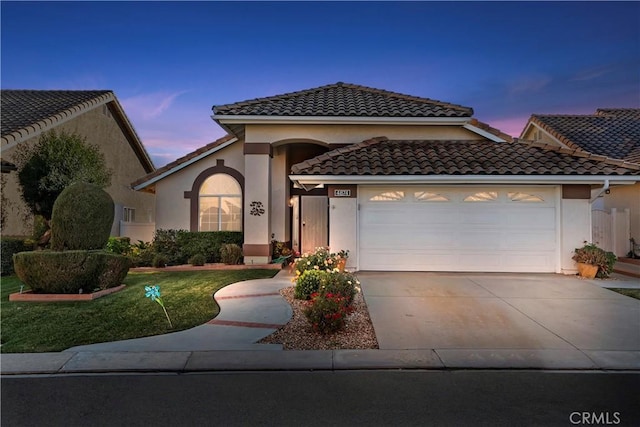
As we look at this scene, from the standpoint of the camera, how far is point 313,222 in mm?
15211

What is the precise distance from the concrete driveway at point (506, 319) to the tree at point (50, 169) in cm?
1177

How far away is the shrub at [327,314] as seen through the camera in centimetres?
606

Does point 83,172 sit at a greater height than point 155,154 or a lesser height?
lesser

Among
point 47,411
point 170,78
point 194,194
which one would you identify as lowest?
point 47,411

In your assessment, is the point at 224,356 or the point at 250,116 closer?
the point at 224,356

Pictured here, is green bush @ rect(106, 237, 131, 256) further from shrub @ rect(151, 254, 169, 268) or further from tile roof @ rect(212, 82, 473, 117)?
tile roof @ rect(212, 82, 473, 117)

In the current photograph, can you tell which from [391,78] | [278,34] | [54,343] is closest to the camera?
[54,343]

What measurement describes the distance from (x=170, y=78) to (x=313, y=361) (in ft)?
45.0

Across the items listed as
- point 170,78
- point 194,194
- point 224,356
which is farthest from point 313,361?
point 170,78

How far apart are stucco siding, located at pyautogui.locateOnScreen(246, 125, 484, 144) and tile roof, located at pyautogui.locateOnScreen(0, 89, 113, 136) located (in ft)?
30.8

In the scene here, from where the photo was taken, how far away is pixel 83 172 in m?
14.5

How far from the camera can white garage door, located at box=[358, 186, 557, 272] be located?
11.3 meters

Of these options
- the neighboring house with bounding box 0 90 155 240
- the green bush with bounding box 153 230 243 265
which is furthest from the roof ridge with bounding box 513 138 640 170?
the neighboring house with bounding box 0 90 155 240

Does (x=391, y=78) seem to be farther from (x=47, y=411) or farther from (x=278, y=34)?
(x=47, y=411)
